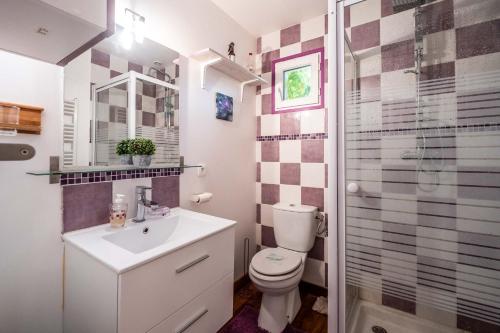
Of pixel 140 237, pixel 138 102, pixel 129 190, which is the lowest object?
pixel 140 237

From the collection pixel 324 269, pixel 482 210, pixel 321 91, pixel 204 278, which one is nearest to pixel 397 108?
pixel 482 210

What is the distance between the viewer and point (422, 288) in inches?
41.1

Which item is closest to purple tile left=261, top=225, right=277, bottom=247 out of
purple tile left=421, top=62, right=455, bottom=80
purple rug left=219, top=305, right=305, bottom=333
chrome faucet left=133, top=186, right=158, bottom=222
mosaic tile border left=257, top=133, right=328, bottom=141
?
purple rug left=219, top=305, right=305, bottom=333

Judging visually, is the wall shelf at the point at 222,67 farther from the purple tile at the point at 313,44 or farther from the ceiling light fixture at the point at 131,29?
the purple tile at the point at 313,44

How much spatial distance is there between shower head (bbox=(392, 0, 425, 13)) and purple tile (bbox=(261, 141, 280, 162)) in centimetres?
119

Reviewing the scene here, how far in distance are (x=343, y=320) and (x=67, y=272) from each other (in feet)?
4.25

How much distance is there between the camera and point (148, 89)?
133 centimetres

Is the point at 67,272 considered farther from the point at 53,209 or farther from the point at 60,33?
the point at 60,33

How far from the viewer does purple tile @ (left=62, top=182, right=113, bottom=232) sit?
3.29ft

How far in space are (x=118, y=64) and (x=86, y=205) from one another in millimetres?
730

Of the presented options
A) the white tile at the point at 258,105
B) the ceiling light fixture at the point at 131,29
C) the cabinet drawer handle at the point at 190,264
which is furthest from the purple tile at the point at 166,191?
the white tile at the point at 258,105

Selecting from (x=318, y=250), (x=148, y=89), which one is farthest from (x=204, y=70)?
(x=318, y=250)

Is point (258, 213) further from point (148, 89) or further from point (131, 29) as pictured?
point (131, 29)

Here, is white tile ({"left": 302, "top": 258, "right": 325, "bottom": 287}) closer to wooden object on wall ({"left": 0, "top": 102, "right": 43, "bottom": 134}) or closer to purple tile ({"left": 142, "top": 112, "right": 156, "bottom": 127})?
purple tile ({"left": 142, "top": 112, "right": 156, "bottom": 127})
